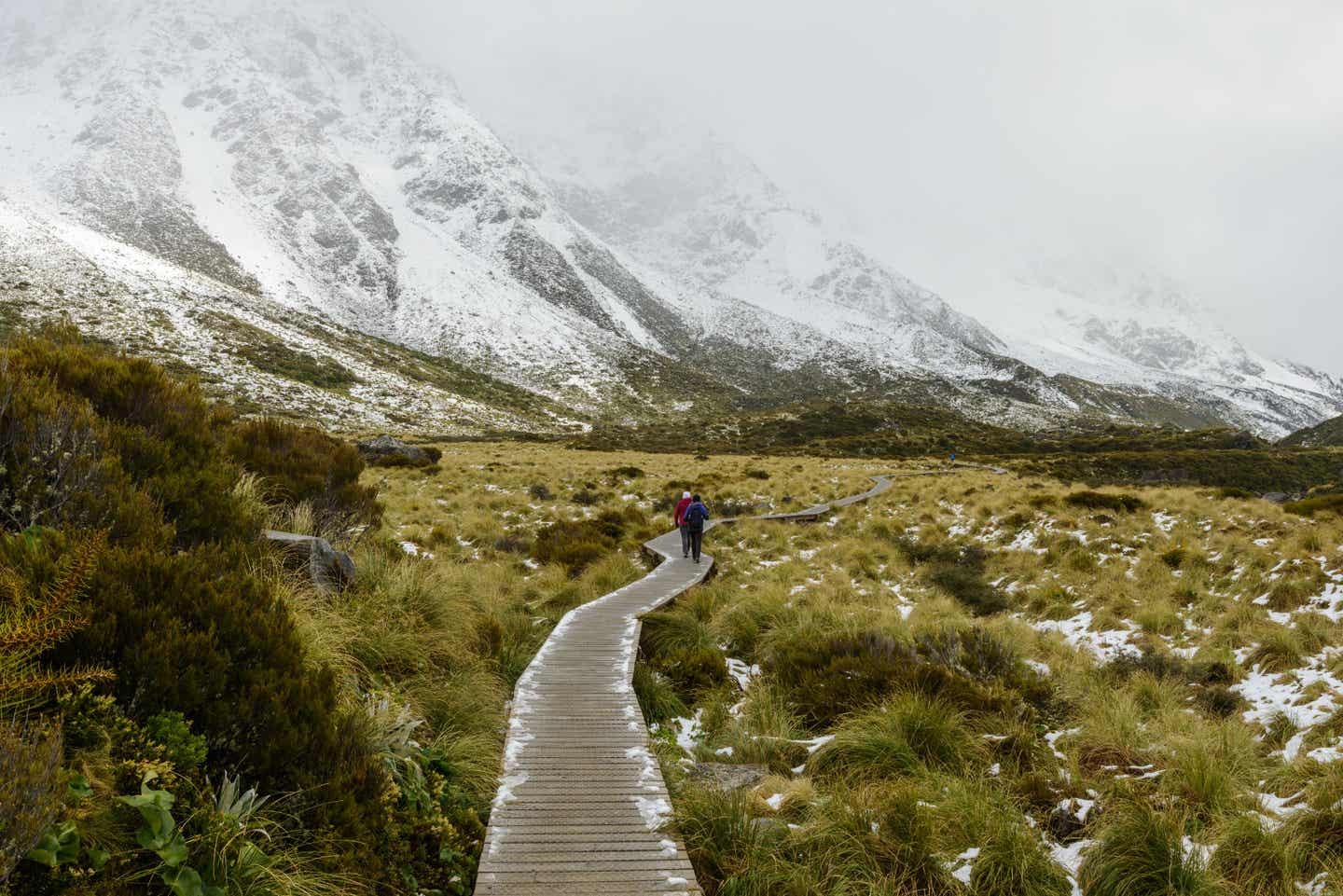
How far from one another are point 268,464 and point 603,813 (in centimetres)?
910

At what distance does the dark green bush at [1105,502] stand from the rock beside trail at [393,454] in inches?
1038

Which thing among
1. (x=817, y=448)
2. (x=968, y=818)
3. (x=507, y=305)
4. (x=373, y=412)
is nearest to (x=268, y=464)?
(x=968, y=818)

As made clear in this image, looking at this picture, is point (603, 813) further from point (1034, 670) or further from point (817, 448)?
point (817, 448)

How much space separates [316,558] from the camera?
286 inches

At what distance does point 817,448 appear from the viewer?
6769 centimetres

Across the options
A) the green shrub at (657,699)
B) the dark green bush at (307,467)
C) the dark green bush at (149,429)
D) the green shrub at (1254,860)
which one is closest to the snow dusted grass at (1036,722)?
the green shrub at (1254,860)

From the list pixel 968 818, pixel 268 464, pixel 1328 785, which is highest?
pixel 1328 785

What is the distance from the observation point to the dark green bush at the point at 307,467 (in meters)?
10.9

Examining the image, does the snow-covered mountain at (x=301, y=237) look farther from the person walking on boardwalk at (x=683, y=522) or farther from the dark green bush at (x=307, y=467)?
the dark green bush at (x=307, y=467)

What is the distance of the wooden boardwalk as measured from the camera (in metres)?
4.24

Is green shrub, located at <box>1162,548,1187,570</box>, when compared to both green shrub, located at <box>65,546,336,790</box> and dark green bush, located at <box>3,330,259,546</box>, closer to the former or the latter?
green shrub, located at <box>65,546,336,790</box>

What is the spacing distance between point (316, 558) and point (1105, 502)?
63.5ft

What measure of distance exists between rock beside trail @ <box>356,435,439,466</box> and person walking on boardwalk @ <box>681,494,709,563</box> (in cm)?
2012

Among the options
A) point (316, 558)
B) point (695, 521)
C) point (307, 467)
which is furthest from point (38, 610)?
point (695, 521)
